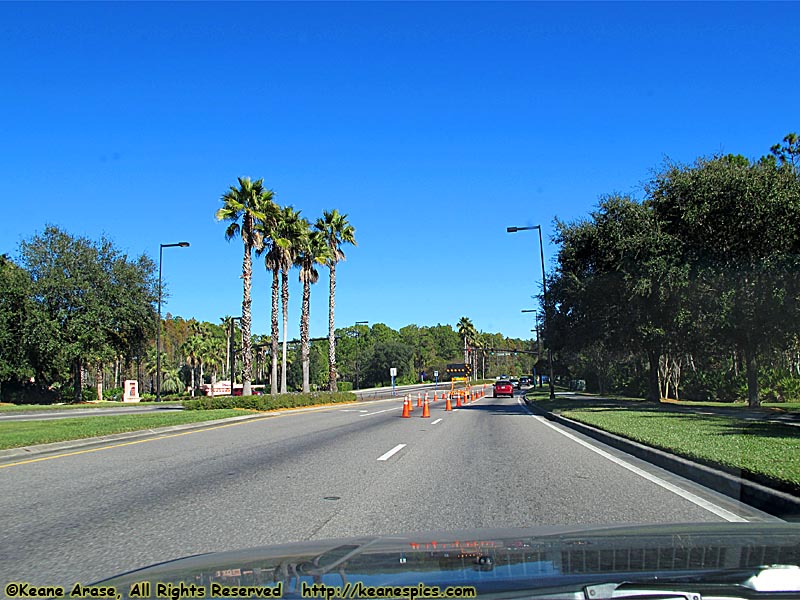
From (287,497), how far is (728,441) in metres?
8.81

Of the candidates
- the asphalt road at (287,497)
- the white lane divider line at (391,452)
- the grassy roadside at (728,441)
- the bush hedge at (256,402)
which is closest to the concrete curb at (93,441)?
the asphalt road at (287,497)

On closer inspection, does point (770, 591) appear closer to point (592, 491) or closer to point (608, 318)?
point (592, 491)

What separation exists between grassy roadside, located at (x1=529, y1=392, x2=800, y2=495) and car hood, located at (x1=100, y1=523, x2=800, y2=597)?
4208mm

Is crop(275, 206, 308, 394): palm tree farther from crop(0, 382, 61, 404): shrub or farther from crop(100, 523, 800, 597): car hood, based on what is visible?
crop(100, 523, 800, 597): car hood

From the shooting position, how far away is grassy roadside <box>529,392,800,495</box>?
9.08 meters

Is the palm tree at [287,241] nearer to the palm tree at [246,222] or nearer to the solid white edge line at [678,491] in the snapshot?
the palm tree at [246,222]

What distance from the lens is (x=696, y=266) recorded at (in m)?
25.6

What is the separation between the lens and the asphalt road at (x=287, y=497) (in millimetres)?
6421

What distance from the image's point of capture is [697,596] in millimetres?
2873

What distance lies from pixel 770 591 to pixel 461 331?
422 ft

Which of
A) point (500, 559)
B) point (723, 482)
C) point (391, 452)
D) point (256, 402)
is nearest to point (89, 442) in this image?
point (391, 452)

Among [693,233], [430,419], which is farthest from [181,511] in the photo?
[693,233]

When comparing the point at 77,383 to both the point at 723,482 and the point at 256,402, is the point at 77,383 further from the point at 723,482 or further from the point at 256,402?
the point at 723,482

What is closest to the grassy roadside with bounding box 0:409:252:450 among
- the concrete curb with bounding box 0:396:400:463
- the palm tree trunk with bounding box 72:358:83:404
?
the concrete curb with bounding box 0:396:400:463
